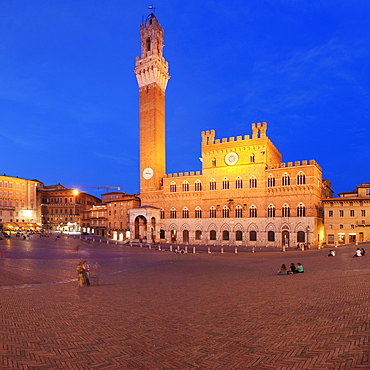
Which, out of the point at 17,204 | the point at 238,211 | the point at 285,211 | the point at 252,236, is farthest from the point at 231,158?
the point at 17,204

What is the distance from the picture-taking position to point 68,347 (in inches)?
278

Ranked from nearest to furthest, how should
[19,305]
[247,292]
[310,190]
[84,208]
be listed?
[19,305]
[247,292]
[310,190]
[84,208]

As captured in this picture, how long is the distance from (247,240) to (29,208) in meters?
56.3

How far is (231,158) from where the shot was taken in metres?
49.3

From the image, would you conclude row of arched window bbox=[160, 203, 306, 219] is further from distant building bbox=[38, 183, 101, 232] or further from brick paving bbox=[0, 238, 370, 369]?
distant building bbox=[38, 183, 101, 232]

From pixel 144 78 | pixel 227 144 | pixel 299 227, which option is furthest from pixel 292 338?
pixel 144 78

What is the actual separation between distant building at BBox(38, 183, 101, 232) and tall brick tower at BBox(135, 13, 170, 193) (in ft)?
103

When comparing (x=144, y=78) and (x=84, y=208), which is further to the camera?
(x=84, y=208)

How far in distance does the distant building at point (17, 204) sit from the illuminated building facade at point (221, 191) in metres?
30.2

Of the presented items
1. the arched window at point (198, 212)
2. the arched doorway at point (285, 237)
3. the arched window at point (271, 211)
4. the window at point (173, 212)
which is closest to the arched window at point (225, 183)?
the arched window at point (198, 212)

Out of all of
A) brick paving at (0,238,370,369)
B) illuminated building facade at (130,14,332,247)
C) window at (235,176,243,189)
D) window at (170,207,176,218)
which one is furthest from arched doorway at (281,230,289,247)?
brick paving at (0,238,370,369)

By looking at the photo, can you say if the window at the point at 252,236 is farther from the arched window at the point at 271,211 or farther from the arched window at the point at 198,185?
the arched window at the point at 198,185

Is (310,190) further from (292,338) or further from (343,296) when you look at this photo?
(292,338)

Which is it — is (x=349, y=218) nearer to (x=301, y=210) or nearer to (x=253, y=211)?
(x=301, y=210)
